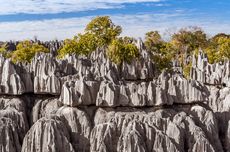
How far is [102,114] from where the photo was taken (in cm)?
1967

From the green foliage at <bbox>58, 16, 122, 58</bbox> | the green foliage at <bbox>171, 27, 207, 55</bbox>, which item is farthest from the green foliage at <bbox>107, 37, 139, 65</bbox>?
the green foliage at <bbox>171, 27, 207, 55</bbox>

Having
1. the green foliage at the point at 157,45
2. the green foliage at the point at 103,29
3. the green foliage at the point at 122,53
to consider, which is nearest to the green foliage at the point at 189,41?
the green foliage at the point at 157,45

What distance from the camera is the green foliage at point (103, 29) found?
38.0 metres

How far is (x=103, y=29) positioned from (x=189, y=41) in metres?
26.3

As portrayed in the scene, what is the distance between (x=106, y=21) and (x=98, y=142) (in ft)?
73.7

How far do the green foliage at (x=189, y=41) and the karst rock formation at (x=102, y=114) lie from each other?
37861 mm

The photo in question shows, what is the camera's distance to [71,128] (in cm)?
1920

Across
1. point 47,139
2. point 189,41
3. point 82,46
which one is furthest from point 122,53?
point 189,41

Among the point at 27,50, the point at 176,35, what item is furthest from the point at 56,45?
the point at 27,50

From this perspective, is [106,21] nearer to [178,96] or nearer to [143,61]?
[143,61]

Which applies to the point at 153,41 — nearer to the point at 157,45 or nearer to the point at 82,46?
the point at 157,45

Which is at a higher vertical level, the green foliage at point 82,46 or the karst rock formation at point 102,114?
the green foliage at point 82,46

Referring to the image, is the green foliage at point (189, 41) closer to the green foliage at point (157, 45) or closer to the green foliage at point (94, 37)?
the green foliage at point (157, 45)

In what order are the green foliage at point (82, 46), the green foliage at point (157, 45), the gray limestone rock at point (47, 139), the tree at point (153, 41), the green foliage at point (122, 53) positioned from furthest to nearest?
the tree at point (153, 41), the green foliage at point (157, 45), the green foliage at point (82, 46), the green foliage at point (122, 53), the gray limestone rock at point (47, 139)
